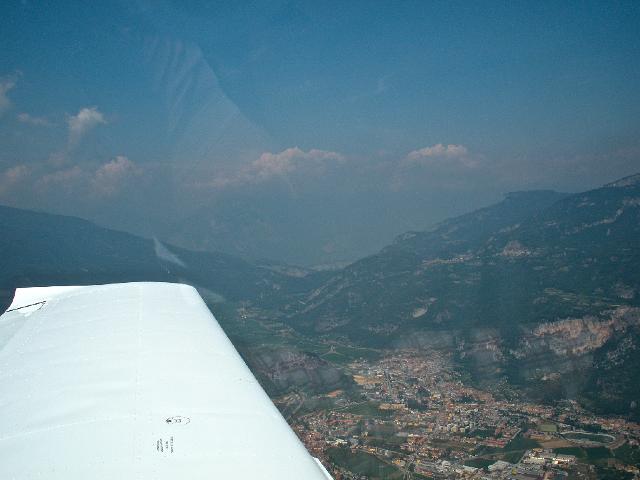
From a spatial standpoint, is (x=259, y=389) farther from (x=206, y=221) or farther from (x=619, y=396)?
(x=206, y=221)

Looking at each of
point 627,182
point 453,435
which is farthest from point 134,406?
point 627,182

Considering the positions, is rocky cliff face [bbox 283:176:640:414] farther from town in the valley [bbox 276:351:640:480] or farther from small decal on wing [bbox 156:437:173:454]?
small decal on wing [bbox 156:437:173:454]

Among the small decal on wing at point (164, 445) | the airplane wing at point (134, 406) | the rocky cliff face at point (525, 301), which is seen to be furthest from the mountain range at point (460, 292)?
the small decal on wing at point (164, 445)

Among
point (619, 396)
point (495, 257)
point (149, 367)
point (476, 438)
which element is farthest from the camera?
point (495, 257)

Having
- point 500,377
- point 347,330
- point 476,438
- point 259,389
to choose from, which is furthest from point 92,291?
point 347,330

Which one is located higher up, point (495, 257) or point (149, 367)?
point (495, 257)

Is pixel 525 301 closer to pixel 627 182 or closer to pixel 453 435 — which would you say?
pixel 453 435
